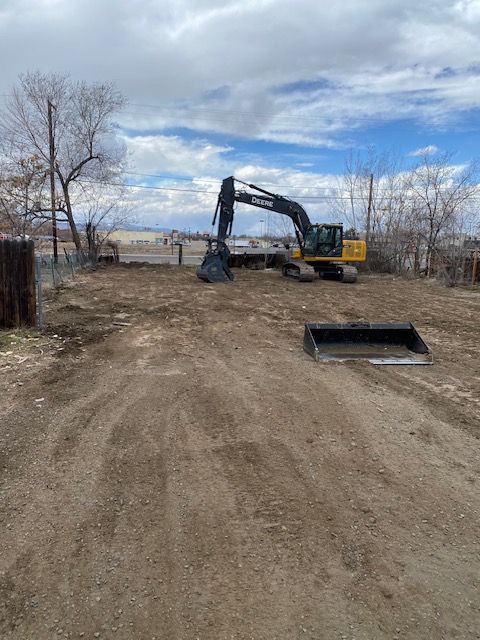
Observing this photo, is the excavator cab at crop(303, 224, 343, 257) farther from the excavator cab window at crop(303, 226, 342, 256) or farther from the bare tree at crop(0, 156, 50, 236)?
the bare tree at crop(0, 156, 50, 236)

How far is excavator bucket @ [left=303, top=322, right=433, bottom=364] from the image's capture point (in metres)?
7.71

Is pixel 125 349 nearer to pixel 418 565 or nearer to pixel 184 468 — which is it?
pixel 184 468

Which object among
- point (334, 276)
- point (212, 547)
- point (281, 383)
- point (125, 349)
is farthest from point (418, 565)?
point (334, 276)

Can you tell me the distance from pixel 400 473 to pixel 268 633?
1.97 m

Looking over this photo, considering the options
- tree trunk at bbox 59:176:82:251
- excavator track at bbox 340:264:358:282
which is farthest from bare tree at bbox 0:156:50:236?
excavator track at bbox 340:264:358:282

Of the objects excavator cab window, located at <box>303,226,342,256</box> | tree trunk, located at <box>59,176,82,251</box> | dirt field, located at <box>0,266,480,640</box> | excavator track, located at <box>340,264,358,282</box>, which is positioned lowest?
dirt field, located at <box>0,266,480,640</box>

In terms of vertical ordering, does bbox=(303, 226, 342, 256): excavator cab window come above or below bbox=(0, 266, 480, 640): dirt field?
above

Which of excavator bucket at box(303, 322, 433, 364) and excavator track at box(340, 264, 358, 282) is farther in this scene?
excavator track at box(340, 264, 358, 282)

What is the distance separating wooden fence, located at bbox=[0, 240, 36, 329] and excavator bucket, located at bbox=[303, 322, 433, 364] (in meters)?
4.95

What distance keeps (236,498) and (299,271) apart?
62.5ft

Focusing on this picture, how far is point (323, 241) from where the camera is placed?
22656 millimetres

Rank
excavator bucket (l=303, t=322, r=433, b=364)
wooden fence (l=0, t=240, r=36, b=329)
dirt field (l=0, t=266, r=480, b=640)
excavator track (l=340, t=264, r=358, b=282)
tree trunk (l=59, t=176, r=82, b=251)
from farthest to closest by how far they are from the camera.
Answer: tree trunk (l=59, t=176, r=82, b=251)
excavator track (l=340, t=264, r=358, b=282)
wooden fence (l=0, t=240, r=36, b=329)
excavator bucket (l=303, t=322, r=433, b=364)
dirt field (l=0, t=266, r=480, b=640)

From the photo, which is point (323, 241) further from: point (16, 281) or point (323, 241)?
point (16, 281)

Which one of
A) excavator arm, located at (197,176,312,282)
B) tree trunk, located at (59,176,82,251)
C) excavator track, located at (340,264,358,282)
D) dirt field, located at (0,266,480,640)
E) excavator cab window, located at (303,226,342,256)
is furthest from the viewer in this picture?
tree trunk, located at (59,176,82,251)
